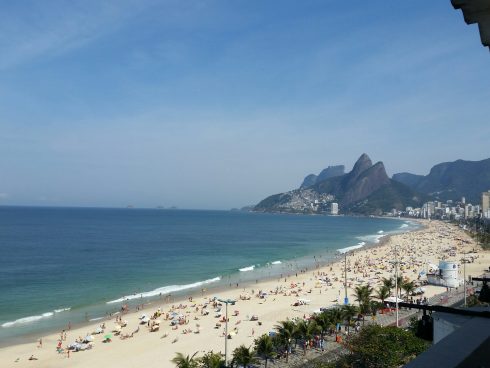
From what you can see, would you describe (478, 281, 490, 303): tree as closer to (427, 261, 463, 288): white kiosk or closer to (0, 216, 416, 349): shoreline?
→ (0, 216, 416, 349): shoreline

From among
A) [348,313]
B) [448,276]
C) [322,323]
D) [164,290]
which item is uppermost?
[322,323]

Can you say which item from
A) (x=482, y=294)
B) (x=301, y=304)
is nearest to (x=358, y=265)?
(x=301, y=304)

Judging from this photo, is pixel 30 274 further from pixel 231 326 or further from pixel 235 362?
pixel 235 362

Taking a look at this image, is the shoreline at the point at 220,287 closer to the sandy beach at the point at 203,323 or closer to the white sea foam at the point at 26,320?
the sandy beach at the point at 203,323

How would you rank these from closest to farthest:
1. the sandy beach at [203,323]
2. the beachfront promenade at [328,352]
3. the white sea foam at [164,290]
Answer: the beachfront promenade at [328,352], the sandy beach at [203,323], the white sea foam at [164,290]

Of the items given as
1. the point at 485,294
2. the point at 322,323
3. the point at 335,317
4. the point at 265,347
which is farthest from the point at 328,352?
the point at 485,294

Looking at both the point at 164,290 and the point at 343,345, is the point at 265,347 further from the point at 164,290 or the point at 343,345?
the point at 164,290

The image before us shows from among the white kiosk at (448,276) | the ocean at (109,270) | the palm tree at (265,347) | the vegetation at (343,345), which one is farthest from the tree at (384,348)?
the white kiosk at (448,276)

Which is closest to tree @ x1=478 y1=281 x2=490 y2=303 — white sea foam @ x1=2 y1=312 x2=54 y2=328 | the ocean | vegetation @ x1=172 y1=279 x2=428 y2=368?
vegetation @ x1=172 y1=279 x2=428 y2=368

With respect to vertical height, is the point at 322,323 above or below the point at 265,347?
above
